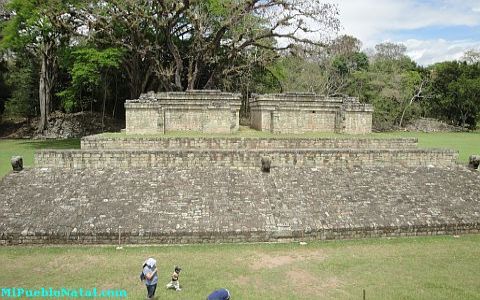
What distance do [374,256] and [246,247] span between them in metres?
2.61

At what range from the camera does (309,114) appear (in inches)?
711

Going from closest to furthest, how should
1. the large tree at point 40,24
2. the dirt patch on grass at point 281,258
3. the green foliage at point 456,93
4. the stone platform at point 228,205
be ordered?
the dirt patch on grass at point 281,258 < the stone platform at point 228,205 < the large tree at point 40,24 < the green foliage at point 456,93

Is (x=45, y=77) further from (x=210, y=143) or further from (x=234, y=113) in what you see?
(x=210, y=143)

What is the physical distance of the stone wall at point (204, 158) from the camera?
35.6 ft

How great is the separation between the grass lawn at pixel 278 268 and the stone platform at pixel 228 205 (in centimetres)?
32

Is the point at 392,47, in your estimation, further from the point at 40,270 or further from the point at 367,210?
the point at 40,270

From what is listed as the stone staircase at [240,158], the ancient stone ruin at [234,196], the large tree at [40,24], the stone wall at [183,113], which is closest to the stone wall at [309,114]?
the stone wall at [183,113]

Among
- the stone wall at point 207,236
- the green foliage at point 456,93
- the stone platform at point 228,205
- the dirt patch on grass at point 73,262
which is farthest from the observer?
the green foliage at point 456,93

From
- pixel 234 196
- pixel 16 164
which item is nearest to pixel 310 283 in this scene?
pixel 234 196

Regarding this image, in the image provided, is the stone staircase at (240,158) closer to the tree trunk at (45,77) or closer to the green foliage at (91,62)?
the green foliage at (91,62)

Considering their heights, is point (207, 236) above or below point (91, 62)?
below

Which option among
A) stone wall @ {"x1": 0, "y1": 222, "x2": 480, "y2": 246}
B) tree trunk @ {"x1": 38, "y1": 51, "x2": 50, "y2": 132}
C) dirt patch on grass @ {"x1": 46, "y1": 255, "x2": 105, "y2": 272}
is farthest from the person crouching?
tree trunk @ {"x1": 38, "y1": 51, "x2": 50, "y2": 132}

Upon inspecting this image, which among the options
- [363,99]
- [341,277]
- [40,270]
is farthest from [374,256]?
[363,99]

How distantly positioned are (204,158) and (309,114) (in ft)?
27.4
